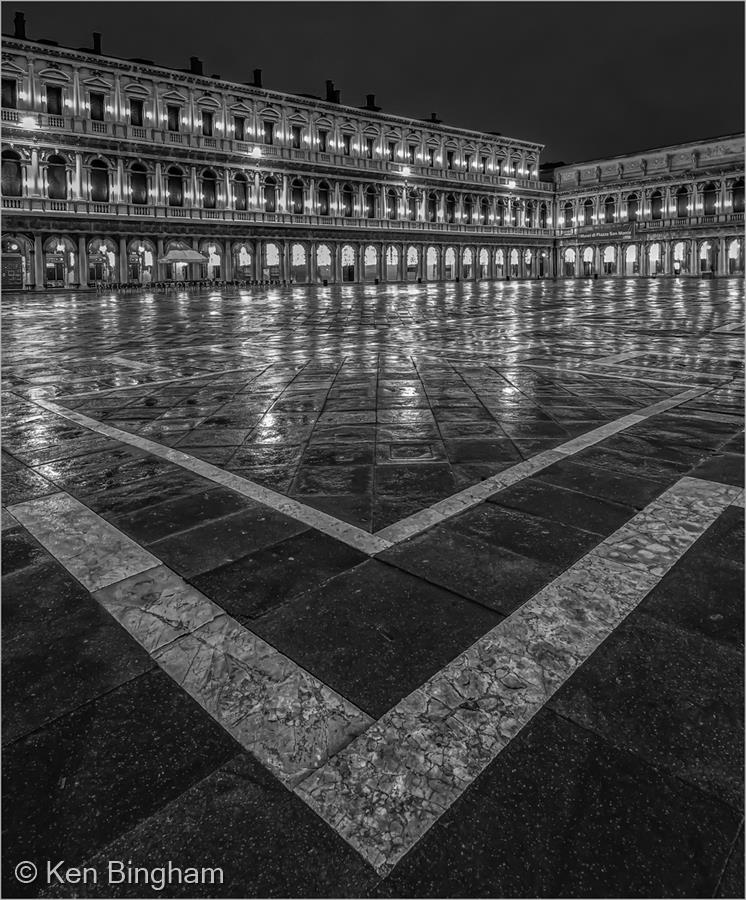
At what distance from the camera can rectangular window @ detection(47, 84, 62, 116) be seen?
3538cm

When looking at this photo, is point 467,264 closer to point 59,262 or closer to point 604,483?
point 59,262

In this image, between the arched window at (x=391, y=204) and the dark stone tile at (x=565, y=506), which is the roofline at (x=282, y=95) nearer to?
the arched window at (x=391, y=204)

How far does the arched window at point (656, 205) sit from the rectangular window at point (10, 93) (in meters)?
53.8

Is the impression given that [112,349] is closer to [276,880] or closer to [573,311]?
[276,880]

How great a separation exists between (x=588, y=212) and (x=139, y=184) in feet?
152

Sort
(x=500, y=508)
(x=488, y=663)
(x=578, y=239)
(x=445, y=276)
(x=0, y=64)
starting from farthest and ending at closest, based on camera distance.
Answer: (x=578, y=239) → (x=445, y=276) → (x=0, y=64) → (x=500, y=508) → (x=488, y=663)

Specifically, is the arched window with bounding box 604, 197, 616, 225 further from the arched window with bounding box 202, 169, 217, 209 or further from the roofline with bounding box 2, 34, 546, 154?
the arched window with bounding box 202, 169, 217, 209

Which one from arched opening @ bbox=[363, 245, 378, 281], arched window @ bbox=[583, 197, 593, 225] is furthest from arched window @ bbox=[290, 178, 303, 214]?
arched window @ bbox=[583, 197, 593, 225]

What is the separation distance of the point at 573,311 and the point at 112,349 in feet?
40.2

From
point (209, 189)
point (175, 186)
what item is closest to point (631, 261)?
point (209, 189)

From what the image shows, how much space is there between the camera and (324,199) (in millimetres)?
47188

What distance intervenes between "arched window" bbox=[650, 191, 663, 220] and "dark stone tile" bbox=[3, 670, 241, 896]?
68436 millimetres

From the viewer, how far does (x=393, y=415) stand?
5.09 metres

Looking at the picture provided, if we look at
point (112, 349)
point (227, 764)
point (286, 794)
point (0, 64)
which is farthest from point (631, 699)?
point (0, 64)
